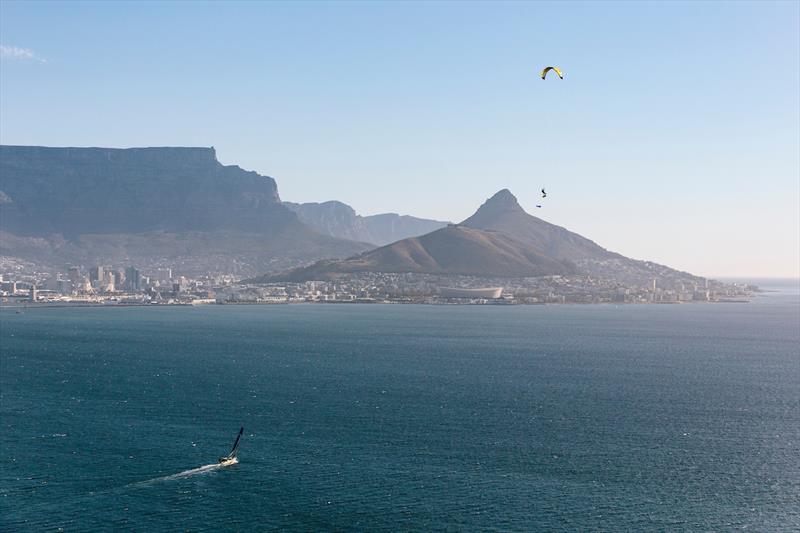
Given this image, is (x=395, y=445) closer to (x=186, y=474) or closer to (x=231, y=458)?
(x=231, y=458)

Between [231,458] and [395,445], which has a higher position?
[395,445]

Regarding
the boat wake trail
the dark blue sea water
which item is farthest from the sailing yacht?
the dark blue sea water

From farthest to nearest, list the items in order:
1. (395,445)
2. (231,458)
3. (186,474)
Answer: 1. (395,445)
2. (231,458)
3. (186,474)

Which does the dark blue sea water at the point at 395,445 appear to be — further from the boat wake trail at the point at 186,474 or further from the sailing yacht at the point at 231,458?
the sailing yacht at the point at 231,458

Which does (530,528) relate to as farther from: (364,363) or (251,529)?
(364,363)

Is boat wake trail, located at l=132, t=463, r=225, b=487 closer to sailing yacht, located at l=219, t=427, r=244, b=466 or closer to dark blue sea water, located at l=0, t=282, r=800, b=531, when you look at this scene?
dark blue sea water, located at l=0, t=282, r=800, b=531

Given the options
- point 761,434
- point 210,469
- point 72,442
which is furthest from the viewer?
point 761,434

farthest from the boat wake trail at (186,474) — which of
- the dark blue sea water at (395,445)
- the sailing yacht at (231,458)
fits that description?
the sailing yacht at (231,458)

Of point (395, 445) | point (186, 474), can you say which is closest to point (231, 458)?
point (186, 474)

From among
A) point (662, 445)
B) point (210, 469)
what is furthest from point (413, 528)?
point (662, 445)
